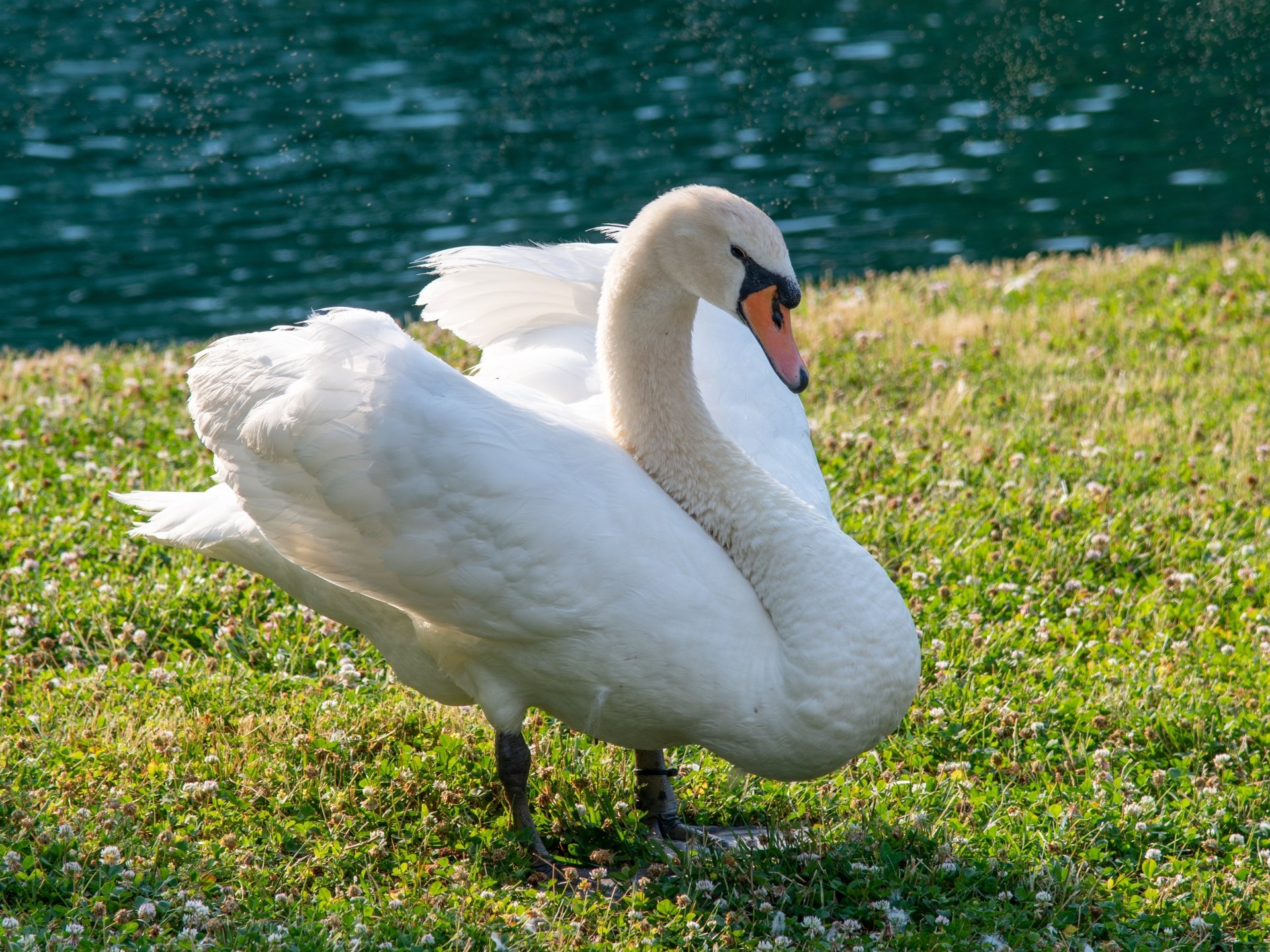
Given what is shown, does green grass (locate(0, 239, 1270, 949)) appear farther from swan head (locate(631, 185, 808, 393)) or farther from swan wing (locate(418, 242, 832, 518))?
swan head (locate(631, 185, 808, 393))

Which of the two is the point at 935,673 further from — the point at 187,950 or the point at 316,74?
the point at 316,74

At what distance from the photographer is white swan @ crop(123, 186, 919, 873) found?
3.93 meters

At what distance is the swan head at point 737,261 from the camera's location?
4152 mm

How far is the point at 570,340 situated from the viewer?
18.0 ft

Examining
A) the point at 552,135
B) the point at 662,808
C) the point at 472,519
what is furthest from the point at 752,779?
the point at 552,135

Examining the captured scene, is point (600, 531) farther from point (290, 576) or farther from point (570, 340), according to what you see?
point (570, 340)

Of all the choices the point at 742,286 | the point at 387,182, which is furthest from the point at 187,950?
the point at 387,182

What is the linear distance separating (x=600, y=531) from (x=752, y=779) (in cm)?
128

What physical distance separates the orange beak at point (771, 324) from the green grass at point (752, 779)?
1.30 metres

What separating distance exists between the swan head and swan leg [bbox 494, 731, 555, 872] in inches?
52.7

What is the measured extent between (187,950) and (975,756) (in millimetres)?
2598

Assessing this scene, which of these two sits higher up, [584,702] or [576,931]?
[584,702]

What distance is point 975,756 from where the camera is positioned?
4.93 m

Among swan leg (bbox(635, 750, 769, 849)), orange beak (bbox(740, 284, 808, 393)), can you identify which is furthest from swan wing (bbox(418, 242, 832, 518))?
swan leg (bbox(635, 750, 769, 849))
